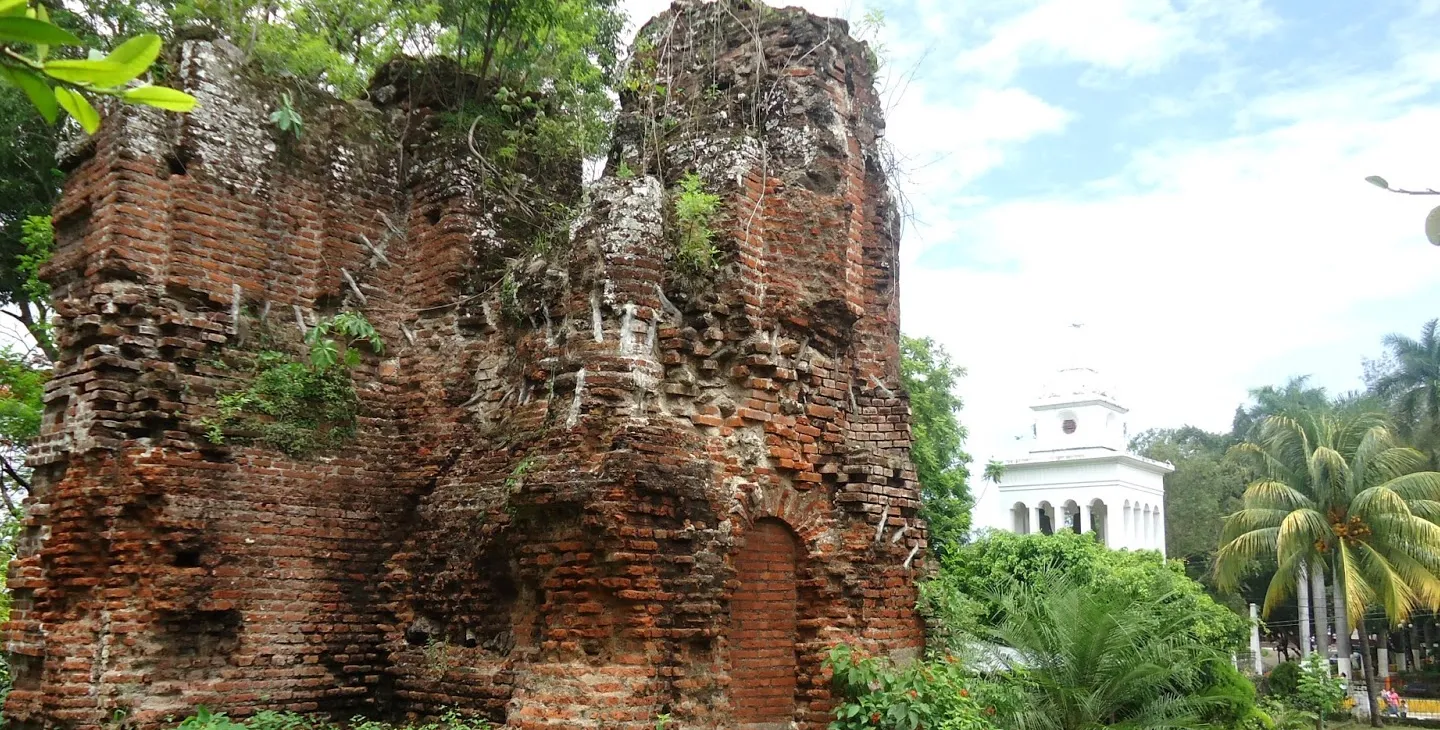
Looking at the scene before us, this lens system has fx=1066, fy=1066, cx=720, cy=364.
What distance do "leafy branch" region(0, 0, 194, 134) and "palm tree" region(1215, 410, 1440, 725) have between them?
76.2ft

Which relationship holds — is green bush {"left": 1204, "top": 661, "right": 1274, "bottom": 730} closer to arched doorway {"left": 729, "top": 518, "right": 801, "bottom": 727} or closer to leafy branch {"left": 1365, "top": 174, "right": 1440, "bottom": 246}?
arched doorway {"left": 729, "top": 518, "right": 801, "bottom": 727}

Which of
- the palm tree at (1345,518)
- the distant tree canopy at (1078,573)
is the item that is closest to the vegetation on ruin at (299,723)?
the distant tree canopy at (1078,573)

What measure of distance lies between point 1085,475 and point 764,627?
30.1m

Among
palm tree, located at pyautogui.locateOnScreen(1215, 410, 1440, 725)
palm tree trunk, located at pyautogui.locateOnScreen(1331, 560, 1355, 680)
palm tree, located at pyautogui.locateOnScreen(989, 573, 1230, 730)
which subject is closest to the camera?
palm tree, located at pyautogui.locateOnScreen(989, 573, 1230, 730)

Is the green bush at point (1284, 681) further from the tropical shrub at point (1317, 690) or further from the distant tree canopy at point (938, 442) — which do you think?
the distant tree canopy at point (938, 442)

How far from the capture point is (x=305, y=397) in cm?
821

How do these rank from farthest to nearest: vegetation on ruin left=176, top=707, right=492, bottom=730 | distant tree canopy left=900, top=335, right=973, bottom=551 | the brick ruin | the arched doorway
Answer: distant tree canopy left=900, top=335, right=973, bottom=551 → the arched doorway → the brick ruin → vegetation on ruin left=176, top=707, right=492, bottom=730

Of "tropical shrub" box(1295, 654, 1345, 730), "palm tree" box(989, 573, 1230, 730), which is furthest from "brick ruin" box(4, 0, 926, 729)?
"tropical shrub" box(1295, 654, 1345, 730)

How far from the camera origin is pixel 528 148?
9656 mm

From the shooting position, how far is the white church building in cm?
3453

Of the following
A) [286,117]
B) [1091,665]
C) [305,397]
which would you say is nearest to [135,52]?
[305,397]

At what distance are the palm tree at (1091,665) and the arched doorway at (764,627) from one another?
1.66 m

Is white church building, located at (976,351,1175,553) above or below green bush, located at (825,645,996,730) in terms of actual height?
above

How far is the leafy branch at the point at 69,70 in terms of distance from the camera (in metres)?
1.27
